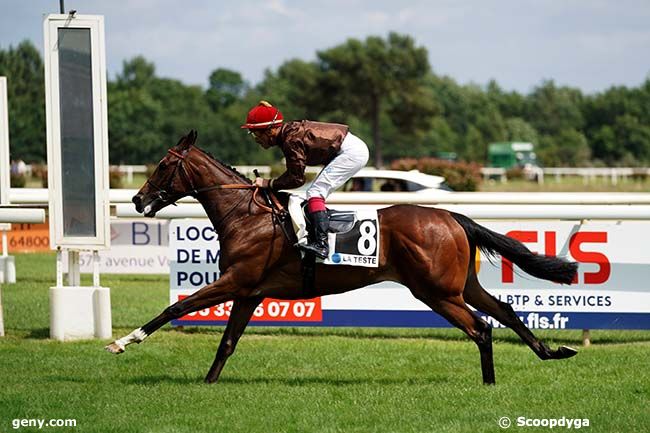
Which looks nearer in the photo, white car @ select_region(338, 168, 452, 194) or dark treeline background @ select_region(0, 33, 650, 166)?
white car @ select_region(338, 168, 452, 194)

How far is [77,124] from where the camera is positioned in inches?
404

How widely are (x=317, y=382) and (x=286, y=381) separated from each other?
0.79 ft

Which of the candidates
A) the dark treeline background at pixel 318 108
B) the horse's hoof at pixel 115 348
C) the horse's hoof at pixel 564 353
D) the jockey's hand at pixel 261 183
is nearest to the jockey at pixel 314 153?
the jockey's hand at pixel 261 183

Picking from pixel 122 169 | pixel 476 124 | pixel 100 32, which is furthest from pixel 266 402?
pixel 476 124

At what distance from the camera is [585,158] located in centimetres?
6338

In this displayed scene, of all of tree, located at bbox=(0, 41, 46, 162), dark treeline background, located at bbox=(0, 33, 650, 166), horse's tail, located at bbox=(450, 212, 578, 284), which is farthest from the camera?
dark treeline background, located at bbox=(0, 33, 650, 166)

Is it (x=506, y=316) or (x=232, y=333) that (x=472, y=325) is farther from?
(x=232, y=333)

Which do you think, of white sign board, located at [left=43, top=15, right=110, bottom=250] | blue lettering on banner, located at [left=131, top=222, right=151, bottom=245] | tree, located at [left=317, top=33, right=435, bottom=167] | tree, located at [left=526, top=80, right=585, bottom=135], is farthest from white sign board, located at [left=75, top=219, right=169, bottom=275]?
tree, located at [left=526, top=80, right=585, bottom=135]

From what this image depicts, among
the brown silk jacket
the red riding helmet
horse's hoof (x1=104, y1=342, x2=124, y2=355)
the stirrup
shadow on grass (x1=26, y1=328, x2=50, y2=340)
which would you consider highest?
the red riding helmet

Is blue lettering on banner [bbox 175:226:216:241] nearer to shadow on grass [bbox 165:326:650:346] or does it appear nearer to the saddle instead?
shadow on grass [bbox 165:326:650:346]

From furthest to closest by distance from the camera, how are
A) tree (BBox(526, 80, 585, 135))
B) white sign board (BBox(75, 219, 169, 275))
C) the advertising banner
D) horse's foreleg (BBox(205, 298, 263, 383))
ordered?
tree (BBox(526, 80, 585, 135)) → white sign board (BBox(75, 219, 169, 275)) → the advertising banner → horse's foreleg (BBox(205, 298, 263, 383))

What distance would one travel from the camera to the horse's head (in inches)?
336

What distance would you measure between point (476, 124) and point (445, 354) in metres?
82.2

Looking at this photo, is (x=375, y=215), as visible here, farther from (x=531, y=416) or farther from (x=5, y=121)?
(x=5, y=121)
